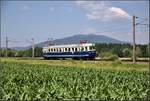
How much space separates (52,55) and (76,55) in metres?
9.73

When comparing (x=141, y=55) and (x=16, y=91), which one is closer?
(x=16, y=91)

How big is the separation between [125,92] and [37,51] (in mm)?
110683

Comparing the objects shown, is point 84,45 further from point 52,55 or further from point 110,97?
point 110,97

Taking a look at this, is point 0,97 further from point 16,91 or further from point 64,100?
point 64,100

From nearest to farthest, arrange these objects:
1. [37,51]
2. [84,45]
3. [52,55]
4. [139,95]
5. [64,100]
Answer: [64,100] < [139,95] < [84,45] < [52,55] < [37,51]

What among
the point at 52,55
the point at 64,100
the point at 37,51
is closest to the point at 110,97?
the point at 64,100

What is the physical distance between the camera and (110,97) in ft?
42.2

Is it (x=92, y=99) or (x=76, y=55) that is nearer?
(x=92, y=99)

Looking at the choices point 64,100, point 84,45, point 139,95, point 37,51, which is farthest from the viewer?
point 37,51

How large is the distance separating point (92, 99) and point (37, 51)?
367ft

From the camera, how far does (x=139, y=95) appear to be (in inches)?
536

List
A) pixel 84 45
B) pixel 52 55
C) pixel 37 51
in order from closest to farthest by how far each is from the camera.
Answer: pixel 84 45 → pixel 52 55 → pixel 37 51

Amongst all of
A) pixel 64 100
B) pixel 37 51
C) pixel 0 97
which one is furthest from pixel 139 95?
pixel 37 51

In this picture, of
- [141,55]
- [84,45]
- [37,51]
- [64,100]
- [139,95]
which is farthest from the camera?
[37,51]
